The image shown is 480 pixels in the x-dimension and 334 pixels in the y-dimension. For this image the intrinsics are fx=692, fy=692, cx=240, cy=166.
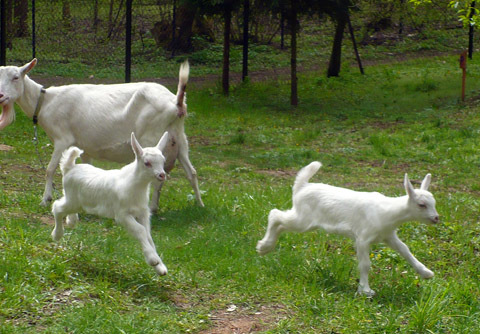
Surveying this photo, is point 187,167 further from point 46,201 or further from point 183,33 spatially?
point 183,33

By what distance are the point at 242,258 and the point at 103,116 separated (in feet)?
9.96

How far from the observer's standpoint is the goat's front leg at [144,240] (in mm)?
5105

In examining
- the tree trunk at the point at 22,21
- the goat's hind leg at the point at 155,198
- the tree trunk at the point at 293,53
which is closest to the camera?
the goat's hind leg at the point at 155,198

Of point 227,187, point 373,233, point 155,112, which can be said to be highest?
point 155,112

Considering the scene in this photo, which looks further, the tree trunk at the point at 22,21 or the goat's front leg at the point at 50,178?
the tree trunk at the point at 22,21

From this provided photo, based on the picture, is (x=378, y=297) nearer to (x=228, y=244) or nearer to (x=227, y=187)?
(x=228, y=244)

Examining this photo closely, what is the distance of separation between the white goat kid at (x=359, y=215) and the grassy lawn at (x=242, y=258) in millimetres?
292

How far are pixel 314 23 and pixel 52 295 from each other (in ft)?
77.4

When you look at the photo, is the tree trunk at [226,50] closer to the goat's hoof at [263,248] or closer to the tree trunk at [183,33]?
the tree trunk at [183,33]

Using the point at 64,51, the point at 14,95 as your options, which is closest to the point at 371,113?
the point at 64,51

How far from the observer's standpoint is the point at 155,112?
8.05 metres

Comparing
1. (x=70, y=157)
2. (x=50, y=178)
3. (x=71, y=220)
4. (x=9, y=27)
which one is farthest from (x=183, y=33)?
(x=70, y=157)

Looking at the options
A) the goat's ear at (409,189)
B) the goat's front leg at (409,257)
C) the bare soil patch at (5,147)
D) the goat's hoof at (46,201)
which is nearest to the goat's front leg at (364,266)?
the goat's front leg at (409,257)

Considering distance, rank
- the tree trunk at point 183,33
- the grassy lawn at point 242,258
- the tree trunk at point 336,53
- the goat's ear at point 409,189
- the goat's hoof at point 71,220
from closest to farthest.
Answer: the grassy lawn at point 242,258
the goat's ear at point 409,189
the goat's hoof at point 71,220
the tree trunk at point 336,53
the tree trunk at point 183,33
